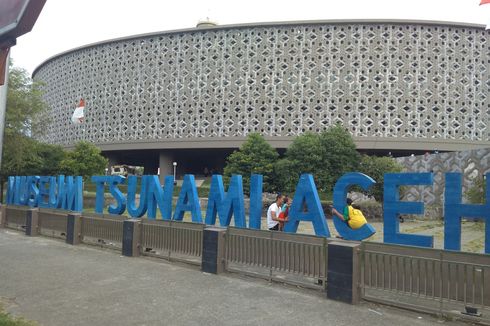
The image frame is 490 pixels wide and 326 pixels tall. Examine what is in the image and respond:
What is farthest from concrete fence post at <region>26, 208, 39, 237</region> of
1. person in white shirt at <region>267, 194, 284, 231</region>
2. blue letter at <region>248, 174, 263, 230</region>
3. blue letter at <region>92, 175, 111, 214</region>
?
person in white shirt at <region>267, 194, 284, 231</region>

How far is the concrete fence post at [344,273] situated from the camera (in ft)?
22.5

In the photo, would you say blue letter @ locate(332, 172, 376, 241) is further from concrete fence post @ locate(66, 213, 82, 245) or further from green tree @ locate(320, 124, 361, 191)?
green tree @ locate(320, 124, 361, 191)

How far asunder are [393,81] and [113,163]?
1592 inches

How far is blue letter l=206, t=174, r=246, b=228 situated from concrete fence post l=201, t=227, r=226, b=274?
35.7 inches

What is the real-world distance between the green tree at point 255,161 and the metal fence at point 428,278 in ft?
109

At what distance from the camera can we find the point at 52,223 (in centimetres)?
1412

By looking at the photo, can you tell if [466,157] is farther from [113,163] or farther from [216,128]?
[113,163]

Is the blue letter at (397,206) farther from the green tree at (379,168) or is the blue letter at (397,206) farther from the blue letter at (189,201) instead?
the green tree at (379,168)

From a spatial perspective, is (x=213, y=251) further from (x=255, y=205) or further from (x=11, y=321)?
(x=11, y=321)

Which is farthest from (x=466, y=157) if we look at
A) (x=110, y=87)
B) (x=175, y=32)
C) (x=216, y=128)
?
(x=110, y=87)

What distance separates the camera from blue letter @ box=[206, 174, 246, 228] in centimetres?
1006

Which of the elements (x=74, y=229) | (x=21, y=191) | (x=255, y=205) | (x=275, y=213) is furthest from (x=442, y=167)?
(x=21, y=191)

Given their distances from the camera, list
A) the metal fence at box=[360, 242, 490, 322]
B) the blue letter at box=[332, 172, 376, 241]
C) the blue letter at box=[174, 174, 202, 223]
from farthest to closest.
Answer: the blue letter at box=[174, 174, 202, 223] → the blue letter at box=[332, 172, 376, 241] → the metal fence at box=[360, 242, 490, 322]

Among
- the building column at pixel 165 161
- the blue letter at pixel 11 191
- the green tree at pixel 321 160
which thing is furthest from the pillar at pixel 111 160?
the blue letter at pixel 11 191
